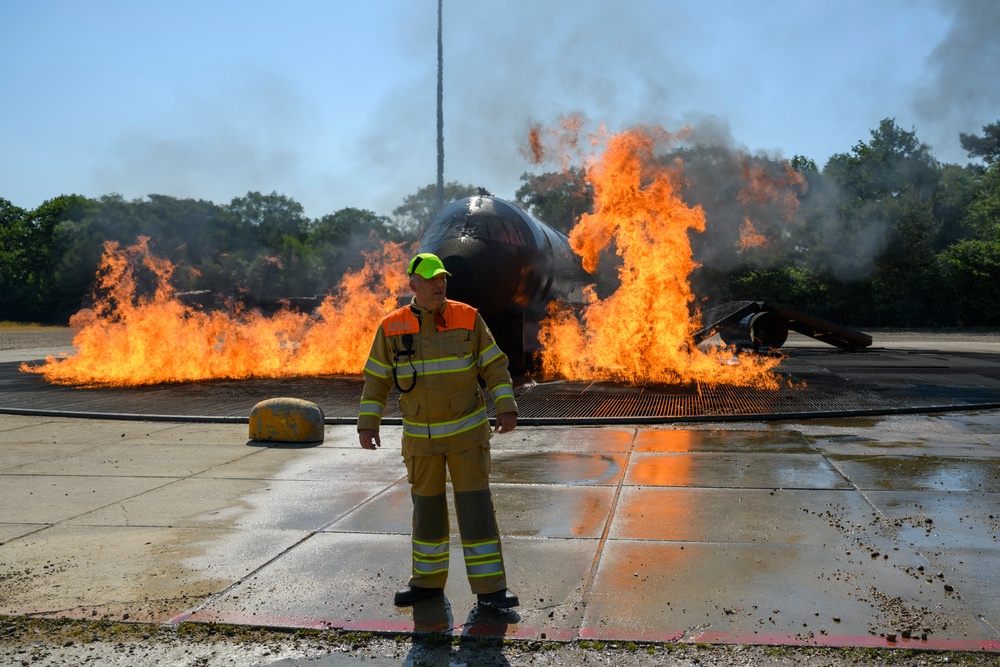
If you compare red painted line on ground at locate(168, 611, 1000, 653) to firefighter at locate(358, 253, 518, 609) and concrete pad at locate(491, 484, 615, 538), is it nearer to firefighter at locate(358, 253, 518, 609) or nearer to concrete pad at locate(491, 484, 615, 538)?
firefighter at locate(358, 253, 518, 609)

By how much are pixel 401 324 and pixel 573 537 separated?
1.90 m

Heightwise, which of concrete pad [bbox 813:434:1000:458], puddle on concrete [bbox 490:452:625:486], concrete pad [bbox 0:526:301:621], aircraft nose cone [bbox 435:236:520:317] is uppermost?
aircraft nose cone [bbox 435:236:520:317]

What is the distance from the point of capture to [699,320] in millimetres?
20828

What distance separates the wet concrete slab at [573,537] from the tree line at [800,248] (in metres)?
19.0

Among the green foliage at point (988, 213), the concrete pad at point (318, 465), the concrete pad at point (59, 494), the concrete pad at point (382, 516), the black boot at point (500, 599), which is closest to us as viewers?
the black boot at point (500, 599)

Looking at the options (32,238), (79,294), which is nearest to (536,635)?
(79,294)

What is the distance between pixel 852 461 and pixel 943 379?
878 centimetres

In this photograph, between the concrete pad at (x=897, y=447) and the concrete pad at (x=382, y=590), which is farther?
the concrete pad at (x=897, y=447)

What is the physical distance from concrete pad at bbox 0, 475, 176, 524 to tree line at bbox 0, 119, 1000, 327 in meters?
21.0

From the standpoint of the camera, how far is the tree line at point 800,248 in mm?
39312

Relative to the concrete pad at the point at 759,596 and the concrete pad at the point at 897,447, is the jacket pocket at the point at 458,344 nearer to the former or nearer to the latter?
the concrete pad at the point at 759,596

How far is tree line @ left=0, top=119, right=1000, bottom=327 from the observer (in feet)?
129

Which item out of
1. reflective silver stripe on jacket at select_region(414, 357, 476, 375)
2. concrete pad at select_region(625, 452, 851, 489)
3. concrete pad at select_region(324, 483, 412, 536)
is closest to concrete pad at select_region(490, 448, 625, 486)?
concrete pad at select_region(625, 452, 851, 489)

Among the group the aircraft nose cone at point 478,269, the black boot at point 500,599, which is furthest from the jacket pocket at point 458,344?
the aircraft nose cone at point 478,269
